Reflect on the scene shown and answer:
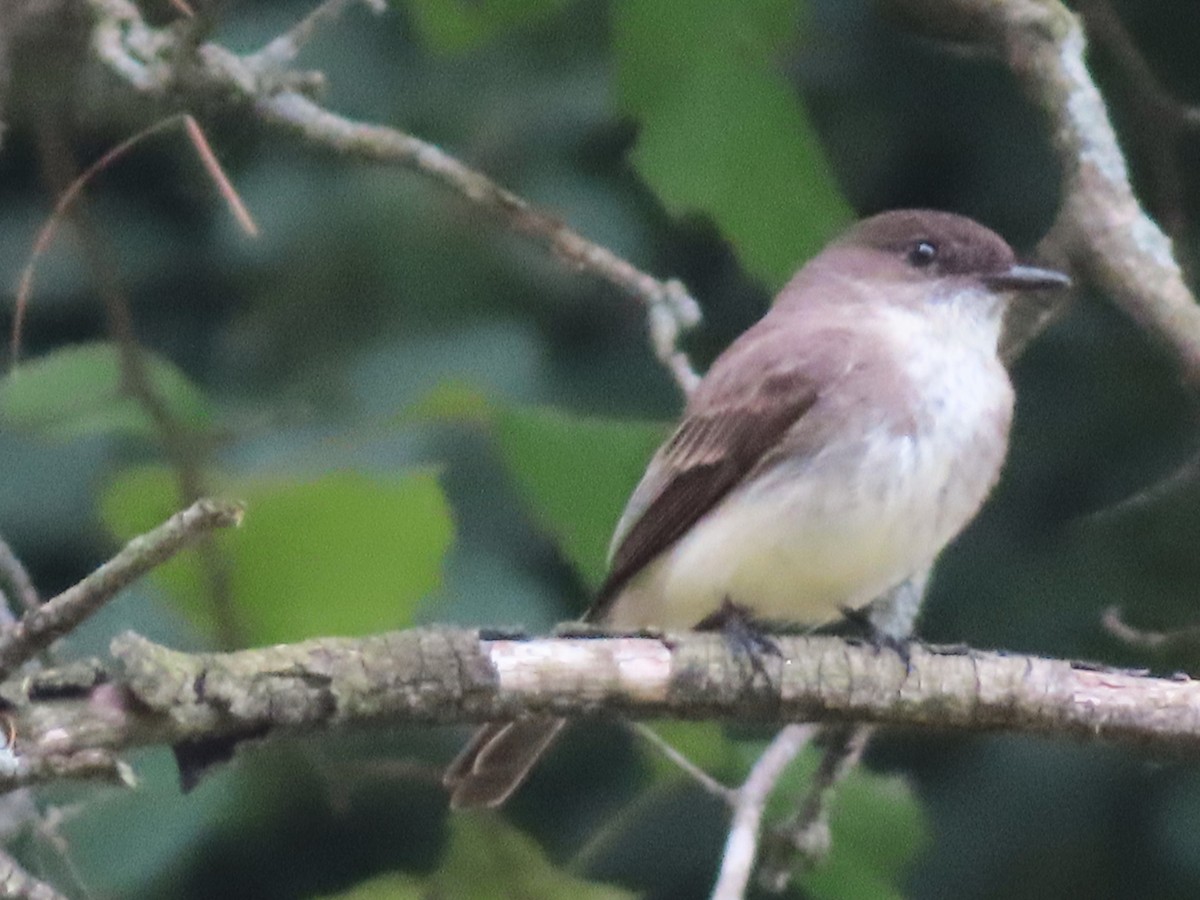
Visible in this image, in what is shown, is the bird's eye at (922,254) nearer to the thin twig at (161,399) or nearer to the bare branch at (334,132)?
the bare branch at (334,132)

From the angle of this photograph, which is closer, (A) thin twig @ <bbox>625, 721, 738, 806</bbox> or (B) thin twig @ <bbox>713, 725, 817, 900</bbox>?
(B) thin twig @ <bbox>713, 725, 817, 900</bbox>

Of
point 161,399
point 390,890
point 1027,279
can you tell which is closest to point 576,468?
point 161,399

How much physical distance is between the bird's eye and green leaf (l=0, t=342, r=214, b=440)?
1.29 meters

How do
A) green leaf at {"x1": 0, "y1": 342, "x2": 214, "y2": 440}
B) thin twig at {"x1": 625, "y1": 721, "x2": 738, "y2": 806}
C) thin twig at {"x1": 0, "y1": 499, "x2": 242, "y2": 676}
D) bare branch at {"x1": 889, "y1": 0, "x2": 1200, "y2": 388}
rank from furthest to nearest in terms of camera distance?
bare branch at {"x1": 889, "y1": 0, "x2": 1200, "y2": 388} → thin twig at {"x1": 625, "y1": 721, "x2": 738, "y2": 806} → green leaf at {"x1": 0, "y1": 342, "x2": 214, "y2": 440} → thin twig at {"x1": 0, "y1": 499, "x2": 242, "y2": 676}

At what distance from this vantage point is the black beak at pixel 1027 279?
3.27m

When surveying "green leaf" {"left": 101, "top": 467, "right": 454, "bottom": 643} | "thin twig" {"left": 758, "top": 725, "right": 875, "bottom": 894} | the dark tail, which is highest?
"green leaf" {"left": 101, "top": 467, "right": 454, "bottom": 643}

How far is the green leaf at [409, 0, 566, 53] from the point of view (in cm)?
312

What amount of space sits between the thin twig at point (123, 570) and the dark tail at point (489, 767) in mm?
1103

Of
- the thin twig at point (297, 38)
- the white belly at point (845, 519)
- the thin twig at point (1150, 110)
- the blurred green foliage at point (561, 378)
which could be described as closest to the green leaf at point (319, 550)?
the blurred green foliage at point (561, 378)

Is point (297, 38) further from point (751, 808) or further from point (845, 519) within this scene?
point (751, 808)

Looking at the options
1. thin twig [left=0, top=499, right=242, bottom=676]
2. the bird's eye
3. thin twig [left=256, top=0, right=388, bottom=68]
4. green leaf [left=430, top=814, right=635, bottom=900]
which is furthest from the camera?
the bird's eye

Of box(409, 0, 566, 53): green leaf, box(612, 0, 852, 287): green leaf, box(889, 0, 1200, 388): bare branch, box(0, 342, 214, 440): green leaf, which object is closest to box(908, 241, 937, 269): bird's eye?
box(889, 0, 1200, 388): bare branch

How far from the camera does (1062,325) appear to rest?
388 cm

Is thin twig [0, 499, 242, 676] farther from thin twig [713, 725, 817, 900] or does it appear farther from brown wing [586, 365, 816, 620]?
brown wing [586, 365, 816, 620]
